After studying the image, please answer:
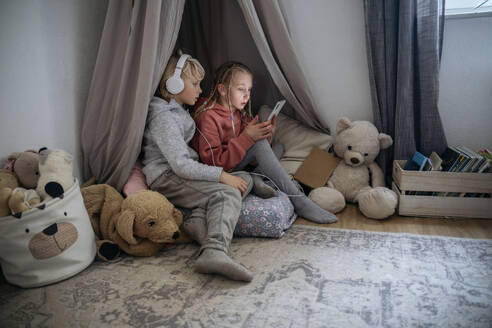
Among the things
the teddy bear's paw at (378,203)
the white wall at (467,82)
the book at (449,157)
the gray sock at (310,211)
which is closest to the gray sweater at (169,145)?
the gray sock at (310,211)

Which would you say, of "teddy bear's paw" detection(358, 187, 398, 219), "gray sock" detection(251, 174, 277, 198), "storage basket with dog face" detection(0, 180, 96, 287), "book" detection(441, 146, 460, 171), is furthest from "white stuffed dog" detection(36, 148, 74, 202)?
"book" detection(441, 146, 460, 171)

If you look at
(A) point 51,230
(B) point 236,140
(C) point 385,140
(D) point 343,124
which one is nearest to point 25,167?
(A) point 51,230

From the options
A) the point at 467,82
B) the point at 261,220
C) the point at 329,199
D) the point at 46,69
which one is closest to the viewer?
the point at 46,69

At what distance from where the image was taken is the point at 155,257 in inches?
70.9

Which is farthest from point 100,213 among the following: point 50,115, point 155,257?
point 50,115

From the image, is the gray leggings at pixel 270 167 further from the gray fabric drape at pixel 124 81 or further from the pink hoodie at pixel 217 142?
the gray fabric drape at pixel 124 81

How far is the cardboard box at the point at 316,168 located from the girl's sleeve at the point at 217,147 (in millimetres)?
459

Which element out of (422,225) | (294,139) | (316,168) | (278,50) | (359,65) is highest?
(278,50)

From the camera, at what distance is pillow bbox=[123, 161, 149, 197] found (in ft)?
6.48

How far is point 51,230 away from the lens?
1522 millimetres

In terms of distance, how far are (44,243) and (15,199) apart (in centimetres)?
20

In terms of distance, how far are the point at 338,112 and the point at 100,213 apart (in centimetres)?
165

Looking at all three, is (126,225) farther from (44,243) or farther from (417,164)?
(417,164)

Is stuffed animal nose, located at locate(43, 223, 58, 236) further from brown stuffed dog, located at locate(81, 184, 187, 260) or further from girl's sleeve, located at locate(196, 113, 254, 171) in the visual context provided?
girl's sleeve, located at locate(196, 113, 254, 171)
